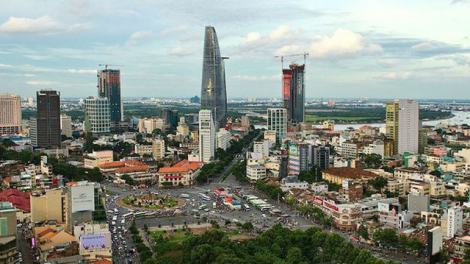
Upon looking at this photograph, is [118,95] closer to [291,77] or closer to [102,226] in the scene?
[291,77]

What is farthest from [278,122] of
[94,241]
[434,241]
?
[94,241]

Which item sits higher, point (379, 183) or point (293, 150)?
point (293, 150)

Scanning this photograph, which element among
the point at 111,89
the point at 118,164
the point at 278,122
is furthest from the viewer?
the point at 111,89

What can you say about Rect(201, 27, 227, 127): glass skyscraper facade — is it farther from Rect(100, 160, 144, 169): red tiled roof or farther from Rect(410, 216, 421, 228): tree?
Rect(410, 216, 421, 228): tree

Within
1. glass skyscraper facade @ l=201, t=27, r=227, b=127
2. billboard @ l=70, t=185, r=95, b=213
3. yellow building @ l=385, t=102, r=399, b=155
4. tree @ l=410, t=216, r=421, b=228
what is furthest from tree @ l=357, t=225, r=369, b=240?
glass skyscraper facade @ l=201, t=27, r=227, b=127

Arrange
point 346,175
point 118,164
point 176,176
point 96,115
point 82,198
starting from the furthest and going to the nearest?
1. point 96,115
2. point 118,164
3. point 176,176
4. point 346,175
5. point 82,198

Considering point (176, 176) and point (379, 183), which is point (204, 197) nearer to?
point (176, 176)

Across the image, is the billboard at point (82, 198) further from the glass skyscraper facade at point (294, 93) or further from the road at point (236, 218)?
the glass skyscraper facade at point (294, 93)

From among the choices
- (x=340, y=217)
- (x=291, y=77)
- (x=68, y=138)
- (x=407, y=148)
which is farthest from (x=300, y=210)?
(x=291, y=77)
